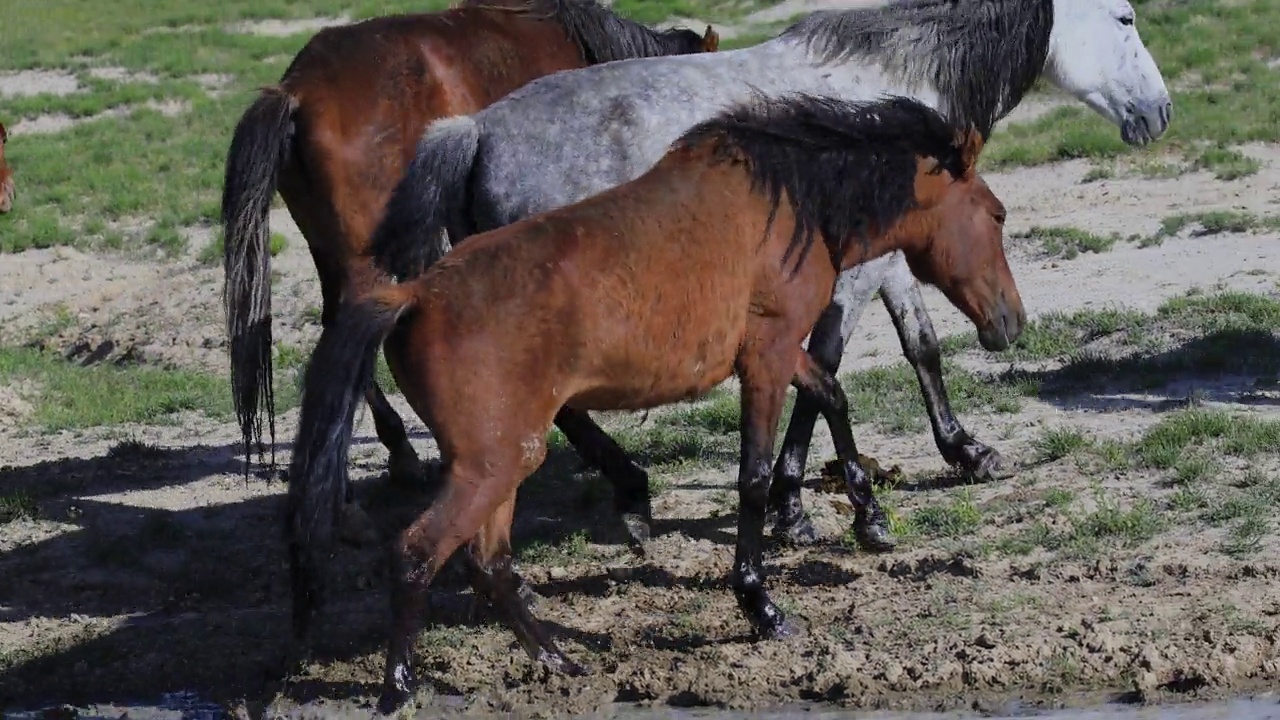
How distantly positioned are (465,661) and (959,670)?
1.62 m

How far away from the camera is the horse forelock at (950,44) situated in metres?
6.90

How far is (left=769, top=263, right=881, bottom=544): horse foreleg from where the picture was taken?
22.4ft

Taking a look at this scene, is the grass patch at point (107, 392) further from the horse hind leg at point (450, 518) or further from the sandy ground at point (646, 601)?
the horse hind leg at point (450, 518)

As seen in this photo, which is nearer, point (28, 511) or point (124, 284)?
point (28, 511)

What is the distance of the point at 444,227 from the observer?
6.54 meters

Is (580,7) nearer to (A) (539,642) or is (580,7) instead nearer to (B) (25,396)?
(A) (539,642)

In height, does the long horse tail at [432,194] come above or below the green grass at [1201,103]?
above

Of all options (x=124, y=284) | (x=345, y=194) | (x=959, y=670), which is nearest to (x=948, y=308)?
(x=345, y=194)

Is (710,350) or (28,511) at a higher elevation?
(710,350)

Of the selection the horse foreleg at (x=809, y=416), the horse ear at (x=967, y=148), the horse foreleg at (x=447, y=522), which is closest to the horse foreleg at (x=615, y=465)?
the horse foreleg at (x=809, y=416)

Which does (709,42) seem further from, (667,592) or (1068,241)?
(1068,241)

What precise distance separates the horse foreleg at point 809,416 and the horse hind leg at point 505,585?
4.51ft

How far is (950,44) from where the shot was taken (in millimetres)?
6957

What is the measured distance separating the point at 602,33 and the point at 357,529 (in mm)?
2444
